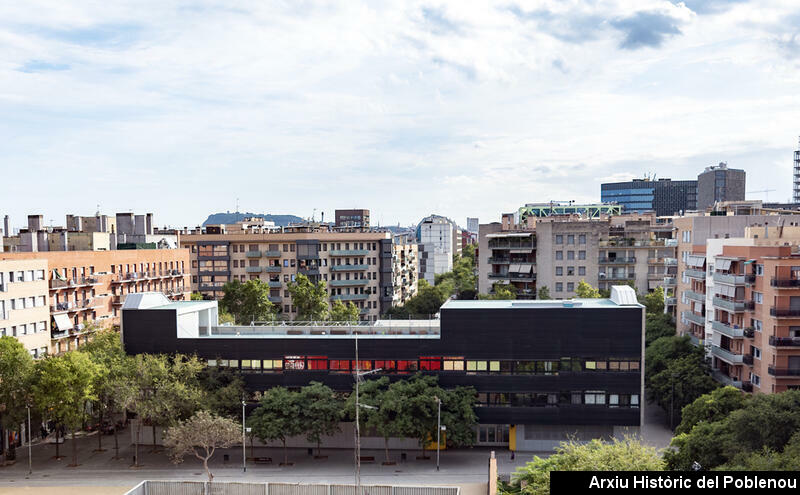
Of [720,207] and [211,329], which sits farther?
[720,207]

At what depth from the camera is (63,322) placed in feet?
258

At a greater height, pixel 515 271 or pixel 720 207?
pixel 720 207

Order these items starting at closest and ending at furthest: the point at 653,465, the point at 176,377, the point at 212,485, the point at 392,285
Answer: the point at 653,465 < the point at 212,485 < the point at 176,377 < the point at 392,285

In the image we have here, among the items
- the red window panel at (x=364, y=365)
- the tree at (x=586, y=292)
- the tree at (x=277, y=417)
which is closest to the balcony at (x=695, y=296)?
the tree at (x=586, y=292)

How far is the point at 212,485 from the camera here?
49.5 meters

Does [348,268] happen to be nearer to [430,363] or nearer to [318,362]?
[318,362]

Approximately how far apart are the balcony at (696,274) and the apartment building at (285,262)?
58449 millimetres

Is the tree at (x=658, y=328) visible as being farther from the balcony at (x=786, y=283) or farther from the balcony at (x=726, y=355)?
the balcony at (x=786, y=283)

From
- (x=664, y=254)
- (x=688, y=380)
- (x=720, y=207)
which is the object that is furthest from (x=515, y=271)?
(x=688, y=380)

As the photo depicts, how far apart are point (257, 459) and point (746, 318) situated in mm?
51435

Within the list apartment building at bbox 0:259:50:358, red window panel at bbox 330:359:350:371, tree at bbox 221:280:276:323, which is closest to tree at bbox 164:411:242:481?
red window panel at bbox 330:359:350:371

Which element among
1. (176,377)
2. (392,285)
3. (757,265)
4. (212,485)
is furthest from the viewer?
(392,285)

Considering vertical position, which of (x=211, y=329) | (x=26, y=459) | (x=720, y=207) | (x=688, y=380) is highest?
(x=720, y=207)

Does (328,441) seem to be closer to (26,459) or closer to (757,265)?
(26,459)
